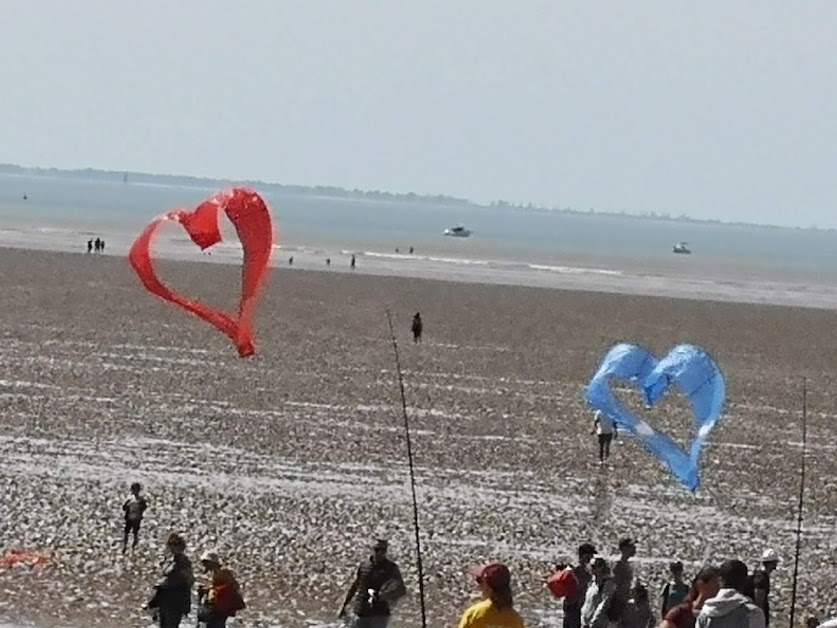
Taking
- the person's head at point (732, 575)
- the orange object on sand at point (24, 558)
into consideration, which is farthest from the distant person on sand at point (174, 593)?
the person's head at point (732, 575)

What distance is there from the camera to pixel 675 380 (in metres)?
12.9

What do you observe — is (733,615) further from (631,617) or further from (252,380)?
(252,380)

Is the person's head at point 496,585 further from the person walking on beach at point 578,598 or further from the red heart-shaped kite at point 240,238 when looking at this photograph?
the red heart-shaped kite at point 240,238

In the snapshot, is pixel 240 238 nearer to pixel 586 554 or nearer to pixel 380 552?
pixel 380 552

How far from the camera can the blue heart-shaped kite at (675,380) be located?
484 inches

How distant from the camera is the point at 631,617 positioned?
1188 centimetres

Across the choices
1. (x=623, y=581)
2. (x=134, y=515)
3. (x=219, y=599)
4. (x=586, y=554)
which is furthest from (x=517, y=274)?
(x=219, y=599)

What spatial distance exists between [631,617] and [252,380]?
756 inches

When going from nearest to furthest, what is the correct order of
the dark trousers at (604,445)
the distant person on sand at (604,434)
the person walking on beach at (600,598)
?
the person walking on beach at (600,598) < the distant person on sand at (604,434) < the dark trousers at (604,445)

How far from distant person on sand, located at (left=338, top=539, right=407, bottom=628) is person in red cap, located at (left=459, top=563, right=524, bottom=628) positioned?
117 inches

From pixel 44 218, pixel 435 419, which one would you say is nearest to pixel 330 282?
pixel 435 419

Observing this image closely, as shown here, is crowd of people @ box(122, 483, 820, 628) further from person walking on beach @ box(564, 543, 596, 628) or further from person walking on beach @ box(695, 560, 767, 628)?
person walking on beach @ box(695, 560, 767, 628)

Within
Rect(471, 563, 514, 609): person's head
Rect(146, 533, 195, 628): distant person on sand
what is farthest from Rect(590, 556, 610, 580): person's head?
Rect(471, 563, 514, 609): person's head

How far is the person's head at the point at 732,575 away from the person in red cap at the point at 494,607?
106cm
